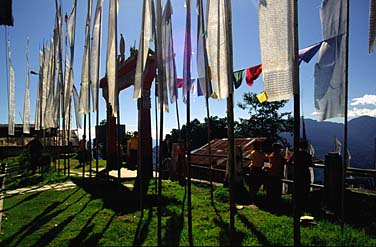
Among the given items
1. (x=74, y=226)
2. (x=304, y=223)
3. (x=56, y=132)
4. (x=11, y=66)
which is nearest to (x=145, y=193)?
(x=74, y=226)

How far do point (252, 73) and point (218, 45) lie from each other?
6.04 metres

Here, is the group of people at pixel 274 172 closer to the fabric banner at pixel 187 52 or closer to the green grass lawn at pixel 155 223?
the green grass lawn at pixel 155 223

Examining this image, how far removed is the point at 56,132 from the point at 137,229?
1310cm

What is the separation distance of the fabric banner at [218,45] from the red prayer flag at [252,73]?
550 centimetres

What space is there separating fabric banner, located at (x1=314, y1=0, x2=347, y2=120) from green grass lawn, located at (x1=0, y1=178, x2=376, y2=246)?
1.95 meters

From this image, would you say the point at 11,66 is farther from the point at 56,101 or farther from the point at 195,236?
the point at 195,236

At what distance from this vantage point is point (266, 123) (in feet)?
132

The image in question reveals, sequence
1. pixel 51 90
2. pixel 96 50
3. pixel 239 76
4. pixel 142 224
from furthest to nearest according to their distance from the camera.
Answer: pixel 51 90
pixel 239 76
pixel 96 50
pixel 142 224

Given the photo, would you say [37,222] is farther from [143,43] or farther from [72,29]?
[72,29]

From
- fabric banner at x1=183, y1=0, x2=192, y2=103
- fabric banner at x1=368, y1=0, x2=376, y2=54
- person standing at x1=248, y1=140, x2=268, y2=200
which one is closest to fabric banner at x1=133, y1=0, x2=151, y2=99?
fabric banner at x1=183, y1=0, x2=192, y2=103

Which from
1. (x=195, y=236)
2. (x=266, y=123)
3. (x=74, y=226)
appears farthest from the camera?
(x=266, y=123)

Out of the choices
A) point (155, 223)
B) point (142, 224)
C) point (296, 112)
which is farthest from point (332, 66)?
point (142, 224)

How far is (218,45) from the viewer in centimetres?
476

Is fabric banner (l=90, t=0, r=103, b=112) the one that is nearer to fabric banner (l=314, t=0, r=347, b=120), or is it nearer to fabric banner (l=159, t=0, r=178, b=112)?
fabric banner (l=159, t=0, r=178, b=112)
